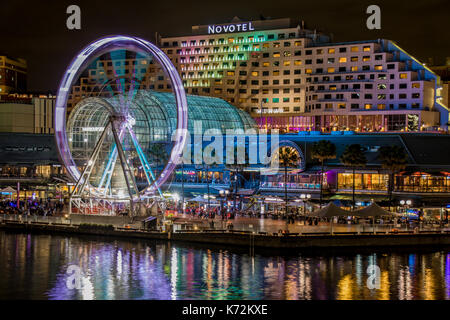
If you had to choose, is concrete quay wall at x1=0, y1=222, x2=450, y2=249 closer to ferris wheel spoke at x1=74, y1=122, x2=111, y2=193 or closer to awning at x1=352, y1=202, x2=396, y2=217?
awning at x1=352, y1=202, x2=396, y2=217

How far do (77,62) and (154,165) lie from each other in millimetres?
33000

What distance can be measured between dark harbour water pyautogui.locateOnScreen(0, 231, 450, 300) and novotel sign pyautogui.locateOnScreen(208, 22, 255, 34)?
8760cm

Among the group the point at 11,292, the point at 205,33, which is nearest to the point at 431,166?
the point at 11,292

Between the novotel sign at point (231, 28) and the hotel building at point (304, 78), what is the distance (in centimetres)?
22

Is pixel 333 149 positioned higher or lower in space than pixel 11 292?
higher

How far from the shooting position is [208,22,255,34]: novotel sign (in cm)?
15450

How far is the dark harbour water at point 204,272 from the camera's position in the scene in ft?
179

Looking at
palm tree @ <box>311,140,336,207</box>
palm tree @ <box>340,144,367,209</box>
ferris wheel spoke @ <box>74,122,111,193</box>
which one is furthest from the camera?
palm tree @ <box>311,140,336,207</box>

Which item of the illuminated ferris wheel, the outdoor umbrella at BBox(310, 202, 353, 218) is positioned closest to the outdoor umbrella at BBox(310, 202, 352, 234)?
the outdoor umbrella at BBox(310, 202, 353, 218)

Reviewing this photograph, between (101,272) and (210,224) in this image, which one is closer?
(101,272)

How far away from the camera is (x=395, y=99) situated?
13150 cm

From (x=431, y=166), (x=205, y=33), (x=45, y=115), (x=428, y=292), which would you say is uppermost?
(x=205, y=33)

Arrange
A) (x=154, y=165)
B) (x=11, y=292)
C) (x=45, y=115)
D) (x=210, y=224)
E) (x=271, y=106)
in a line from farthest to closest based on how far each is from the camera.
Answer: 1. (x=45, y=115)
2. (x=271, y=106)
3. (x=154, y=165)
4. (x=210, y=224)
5. (x=11, y=292)

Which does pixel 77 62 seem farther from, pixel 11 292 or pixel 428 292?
pixel 428 292
